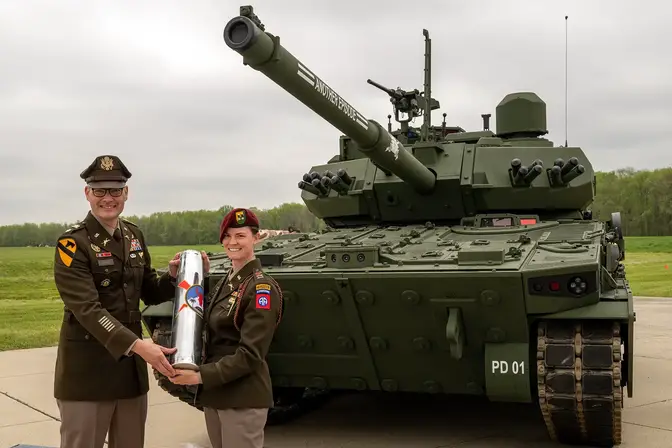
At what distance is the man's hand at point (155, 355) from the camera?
3668 millimetres

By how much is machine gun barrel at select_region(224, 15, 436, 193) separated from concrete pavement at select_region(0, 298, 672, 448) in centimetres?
235

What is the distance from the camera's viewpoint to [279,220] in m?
11.3

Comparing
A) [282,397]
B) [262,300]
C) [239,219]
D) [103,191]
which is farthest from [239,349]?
[282,397]

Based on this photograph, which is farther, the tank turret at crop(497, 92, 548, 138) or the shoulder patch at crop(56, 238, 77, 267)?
the tank turret at crop(497, 92, 548, 138)

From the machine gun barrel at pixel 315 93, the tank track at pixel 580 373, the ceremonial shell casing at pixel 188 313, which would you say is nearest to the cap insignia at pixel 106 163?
the ceremonial shell casing at pixel 188 313

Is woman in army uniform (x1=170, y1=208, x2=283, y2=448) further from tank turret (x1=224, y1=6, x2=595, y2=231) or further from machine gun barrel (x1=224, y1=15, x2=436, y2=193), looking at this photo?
tank turret (x1=224, y1=6, x2=595, y2=231)

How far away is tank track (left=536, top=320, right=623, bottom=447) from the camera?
18.7ft

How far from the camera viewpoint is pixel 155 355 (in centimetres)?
369

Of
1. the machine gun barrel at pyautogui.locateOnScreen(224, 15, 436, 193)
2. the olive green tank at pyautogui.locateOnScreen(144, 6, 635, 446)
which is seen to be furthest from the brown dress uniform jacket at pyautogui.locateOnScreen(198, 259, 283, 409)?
the olive green tank at pyautogui.locateOnScreen(144, 6, 635, 446)

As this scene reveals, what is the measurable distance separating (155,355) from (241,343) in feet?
1.30

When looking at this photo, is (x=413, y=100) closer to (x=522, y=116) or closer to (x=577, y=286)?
(x=522, y=116)

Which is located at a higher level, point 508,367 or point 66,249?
point 66,249

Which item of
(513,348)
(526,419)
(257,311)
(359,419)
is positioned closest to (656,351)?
(526,419)

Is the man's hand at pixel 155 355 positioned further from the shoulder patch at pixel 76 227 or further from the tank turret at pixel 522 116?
the tank turret at pixel 522 116
